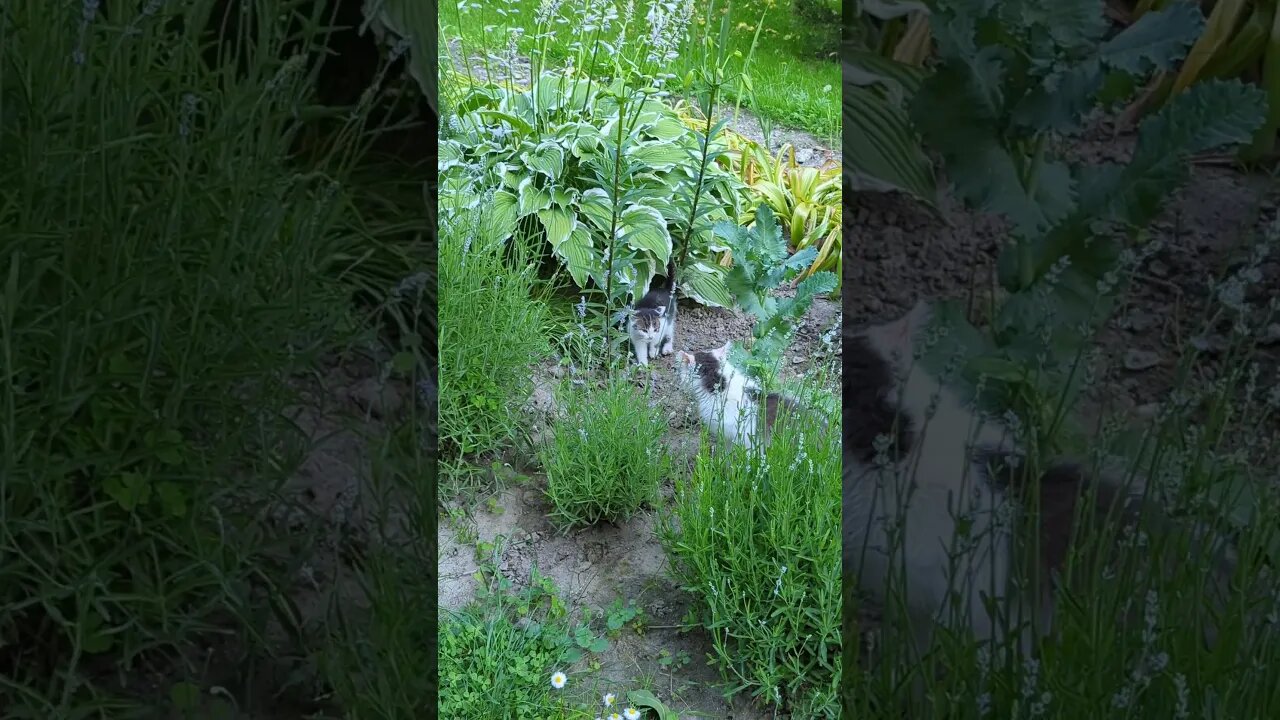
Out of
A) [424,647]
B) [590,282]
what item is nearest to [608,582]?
[424,647]

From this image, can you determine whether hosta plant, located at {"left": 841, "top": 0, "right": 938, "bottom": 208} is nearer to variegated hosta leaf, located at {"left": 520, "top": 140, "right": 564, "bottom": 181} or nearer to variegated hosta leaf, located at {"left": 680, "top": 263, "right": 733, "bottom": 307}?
variegated hosta leaf, located at {"left": 680, "top": 263, "right": 733, "bottom": 307}

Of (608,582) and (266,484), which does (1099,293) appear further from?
(266,484)

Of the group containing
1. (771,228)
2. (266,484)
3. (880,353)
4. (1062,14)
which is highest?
(1062,14)

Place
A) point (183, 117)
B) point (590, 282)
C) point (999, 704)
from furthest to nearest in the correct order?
point (590, 282)
point (999, 704)
point (183, 117)

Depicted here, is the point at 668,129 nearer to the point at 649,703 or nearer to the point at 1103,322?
the point at 1103,322

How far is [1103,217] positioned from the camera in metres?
1.94

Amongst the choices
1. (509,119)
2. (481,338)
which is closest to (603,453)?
(481,338)

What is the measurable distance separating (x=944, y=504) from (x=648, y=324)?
0.65 meters

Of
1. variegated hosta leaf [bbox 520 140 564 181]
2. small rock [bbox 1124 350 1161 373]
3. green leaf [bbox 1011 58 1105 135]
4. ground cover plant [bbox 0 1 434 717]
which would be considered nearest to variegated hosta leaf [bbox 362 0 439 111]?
ground cover plant [bbox 0 1 434 717]

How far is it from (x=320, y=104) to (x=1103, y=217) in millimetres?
1418

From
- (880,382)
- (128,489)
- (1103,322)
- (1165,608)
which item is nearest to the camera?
(128,489)

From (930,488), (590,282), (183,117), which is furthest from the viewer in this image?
(590,282)

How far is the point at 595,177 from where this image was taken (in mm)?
2092

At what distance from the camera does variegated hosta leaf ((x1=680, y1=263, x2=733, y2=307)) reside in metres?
2.09
